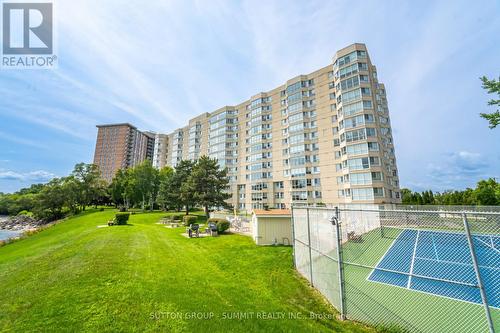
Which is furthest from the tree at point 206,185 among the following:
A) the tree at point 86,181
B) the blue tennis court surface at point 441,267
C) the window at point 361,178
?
the tree at point 86,181

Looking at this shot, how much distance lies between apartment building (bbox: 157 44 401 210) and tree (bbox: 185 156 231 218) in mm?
15538

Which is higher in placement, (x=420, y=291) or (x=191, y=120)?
(x=191, y=120)

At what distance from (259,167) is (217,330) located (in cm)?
4802

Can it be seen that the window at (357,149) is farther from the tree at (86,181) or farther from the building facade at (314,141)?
the tree at (86,181)

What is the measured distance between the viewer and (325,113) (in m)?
43.0

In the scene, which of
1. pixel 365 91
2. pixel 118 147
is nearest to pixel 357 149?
pixel 365 91

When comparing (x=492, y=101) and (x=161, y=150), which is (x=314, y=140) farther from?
(x=161, y=150)

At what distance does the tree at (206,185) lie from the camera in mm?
32188

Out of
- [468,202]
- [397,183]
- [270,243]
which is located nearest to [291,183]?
[397,183]

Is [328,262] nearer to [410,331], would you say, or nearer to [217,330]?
[410,331]

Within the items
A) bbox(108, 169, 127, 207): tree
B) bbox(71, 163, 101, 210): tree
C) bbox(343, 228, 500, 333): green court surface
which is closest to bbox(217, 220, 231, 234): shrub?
bbox(343, 228, 500, 333): green court surface

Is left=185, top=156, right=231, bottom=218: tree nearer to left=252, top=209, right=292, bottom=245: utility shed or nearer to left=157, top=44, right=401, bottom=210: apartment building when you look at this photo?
left=157, top=44, right=401, bottom=210: apartment building

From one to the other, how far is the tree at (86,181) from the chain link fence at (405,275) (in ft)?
200

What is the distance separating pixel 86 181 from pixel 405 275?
66.2 meters
